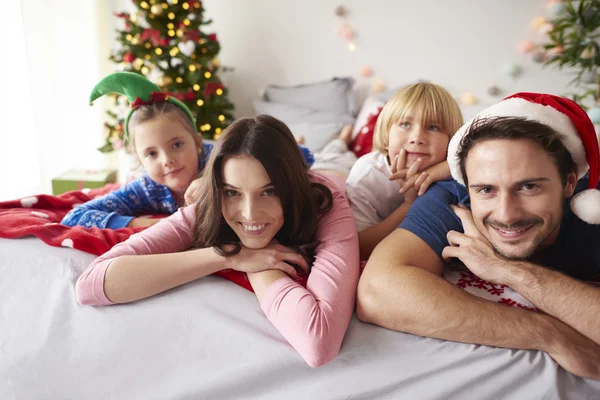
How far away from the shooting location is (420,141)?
1.56m

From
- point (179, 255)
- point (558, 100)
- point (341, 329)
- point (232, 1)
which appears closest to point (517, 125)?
point (558, 100)

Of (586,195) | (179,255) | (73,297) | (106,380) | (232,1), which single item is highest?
(232,1)

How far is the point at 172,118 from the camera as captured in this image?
1.77 metres

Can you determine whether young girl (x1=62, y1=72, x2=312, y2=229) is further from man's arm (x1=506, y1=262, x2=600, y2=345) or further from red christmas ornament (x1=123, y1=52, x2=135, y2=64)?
red christmas ornament (x1=123, y1=52, x2=135, y2=64)

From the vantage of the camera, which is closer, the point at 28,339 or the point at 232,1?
the point at 28,339

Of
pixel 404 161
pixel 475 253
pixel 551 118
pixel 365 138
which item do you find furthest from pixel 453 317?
pixel 365 138

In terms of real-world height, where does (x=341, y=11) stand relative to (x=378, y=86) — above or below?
above

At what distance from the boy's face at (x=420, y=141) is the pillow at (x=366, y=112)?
57.1 inches

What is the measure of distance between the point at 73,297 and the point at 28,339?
0.46ft

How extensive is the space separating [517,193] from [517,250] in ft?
0.49

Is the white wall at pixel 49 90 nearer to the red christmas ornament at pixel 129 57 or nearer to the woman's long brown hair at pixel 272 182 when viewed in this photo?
the red christmas ornament at pixel 129 57

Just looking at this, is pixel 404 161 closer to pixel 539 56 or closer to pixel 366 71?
pixel 366 71

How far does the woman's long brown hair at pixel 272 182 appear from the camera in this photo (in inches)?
46.8

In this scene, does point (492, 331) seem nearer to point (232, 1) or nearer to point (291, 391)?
point (291, 391)
